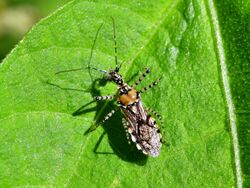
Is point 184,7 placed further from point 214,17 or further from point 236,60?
point 236,60

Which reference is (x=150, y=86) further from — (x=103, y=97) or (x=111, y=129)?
(x=111, y=129)

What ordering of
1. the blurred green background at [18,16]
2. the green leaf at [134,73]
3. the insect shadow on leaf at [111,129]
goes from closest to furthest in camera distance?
the green leaf at [134,73] → the insect shadow on leaf at [111,129] → the blurred green background at [18,16]

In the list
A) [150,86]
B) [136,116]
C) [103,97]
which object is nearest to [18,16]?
[136,116]

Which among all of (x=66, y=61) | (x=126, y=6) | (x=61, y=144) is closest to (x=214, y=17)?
(x=126, y=6)

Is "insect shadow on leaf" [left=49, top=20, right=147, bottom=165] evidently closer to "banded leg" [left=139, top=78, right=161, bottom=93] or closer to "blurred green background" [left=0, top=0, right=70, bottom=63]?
"banded leg" [left=139, top=78, right=161, bottom=93]

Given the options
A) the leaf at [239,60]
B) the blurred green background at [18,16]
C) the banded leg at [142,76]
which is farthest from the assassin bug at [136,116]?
the blurred green background at [18,16]

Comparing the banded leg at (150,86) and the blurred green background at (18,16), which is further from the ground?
the banded leg at (150,86)

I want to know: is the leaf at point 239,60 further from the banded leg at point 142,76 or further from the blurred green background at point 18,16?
the blurred green background at point 18,16
